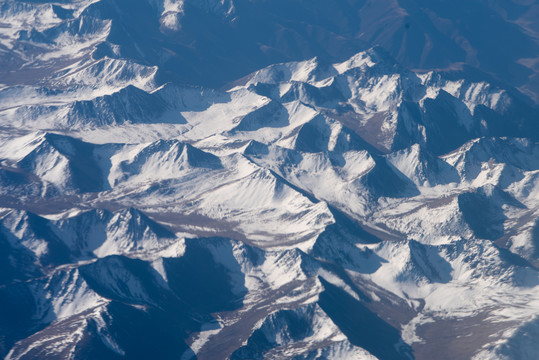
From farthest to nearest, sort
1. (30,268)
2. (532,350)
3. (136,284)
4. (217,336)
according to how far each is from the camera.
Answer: (30,268) < (136,284) < (217,336) < (532,350)

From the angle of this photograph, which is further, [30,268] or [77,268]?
[30,268]

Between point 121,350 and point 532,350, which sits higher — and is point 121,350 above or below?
below

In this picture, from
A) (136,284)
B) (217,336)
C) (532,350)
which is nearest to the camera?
(532,350)

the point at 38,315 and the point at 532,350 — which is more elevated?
the point at 532,350

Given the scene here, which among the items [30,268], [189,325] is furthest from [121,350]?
[30,268]

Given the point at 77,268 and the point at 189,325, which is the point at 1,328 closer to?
the point at 77,268

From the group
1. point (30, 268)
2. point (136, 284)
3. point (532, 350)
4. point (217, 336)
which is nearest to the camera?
point (532, 350)

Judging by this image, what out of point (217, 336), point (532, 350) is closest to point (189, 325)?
point (217, 336)

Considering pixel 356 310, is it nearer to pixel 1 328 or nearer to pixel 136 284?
pixel 136 284

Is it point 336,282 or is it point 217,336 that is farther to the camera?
point 336,282
